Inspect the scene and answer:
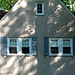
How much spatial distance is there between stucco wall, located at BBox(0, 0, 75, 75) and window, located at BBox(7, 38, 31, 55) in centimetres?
38

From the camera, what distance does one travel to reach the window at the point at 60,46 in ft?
39.4

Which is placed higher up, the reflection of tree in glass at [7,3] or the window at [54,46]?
the reflection of tree in glass at [7,3]

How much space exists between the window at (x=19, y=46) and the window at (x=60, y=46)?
2.02 m

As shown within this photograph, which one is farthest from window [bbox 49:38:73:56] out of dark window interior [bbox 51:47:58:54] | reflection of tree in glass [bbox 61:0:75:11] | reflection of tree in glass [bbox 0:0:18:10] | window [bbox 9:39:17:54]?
reflection of tree in glass [bbox 0:0:18:10]

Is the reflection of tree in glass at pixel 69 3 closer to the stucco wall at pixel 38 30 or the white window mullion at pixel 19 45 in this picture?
the stucco wall at pixel 38 30

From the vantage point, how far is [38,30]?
473 inches

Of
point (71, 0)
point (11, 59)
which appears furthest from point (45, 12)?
point (71, 0)

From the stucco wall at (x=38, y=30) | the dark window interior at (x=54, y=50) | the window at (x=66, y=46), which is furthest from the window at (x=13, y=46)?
the window at (x=66, y=46)

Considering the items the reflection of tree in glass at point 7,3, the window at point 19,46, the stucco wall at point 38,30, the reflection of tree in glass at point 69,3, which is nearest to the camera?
the stucco wall at point 38,30

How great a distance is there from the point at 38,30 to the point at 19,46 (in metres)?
2.17

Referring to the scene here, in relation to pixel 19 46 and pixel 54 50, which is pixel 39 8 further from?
pixel 54 50

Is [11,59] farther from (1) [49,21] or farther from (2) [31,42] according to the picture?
(1) [49,21]

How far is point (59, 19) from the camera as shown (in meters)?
12.0

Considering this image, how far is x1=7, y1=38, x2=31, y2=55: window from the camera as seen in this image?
475 inches
